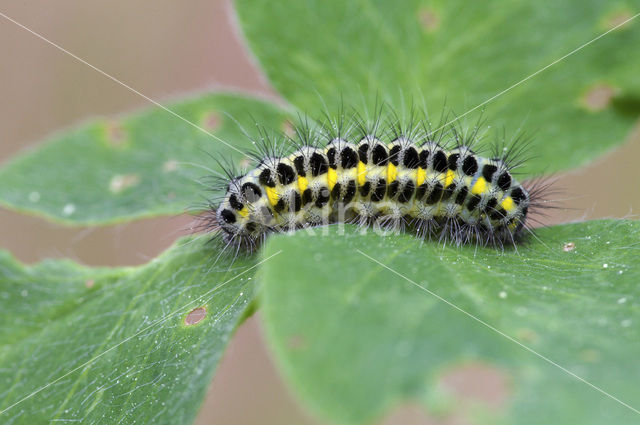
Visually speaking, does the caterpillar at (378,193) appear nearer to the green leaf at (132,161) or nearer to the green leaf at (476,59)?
the green leaf at (132,161)

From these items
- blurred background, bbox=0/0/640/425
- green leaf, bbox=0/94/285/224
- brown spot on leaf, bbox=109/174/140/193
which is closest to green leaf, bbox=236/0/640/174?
green leaf, bbox=0/94/285/224

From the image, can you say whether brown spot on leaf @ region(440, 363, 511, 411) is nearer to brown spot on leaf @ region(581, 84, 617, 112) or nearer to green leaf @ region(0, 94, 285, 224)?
green leaf @ region(0, 94, 285, 224)

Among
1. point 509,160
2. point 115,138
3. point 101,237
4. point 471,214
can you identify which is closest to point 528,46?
point 509,160

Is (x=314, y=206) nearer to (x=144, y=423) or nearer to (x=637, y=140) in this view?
(x=144, y=423)

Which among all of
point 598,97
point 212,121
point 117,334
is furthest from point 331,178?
point 598,97

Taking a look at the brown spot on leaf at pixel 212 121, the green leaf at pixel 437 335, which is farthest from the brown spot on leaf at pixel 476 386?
the brown spot on leaf at pixel 212 121

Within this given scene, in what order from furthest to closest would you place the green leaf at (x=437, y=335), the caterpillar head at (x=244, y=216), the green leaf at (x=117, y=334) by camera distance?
the caterpillar head at (x=244, y=216) < the green leaf at (x=117, y=334) < the green leaf at (x=437, y=335)

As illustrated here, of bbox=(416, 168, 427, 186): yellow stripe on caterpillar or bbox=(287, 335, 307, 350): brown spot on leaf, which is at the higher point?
bbox=(416, 168, 427, 186): yellow stripe on caterpillar
